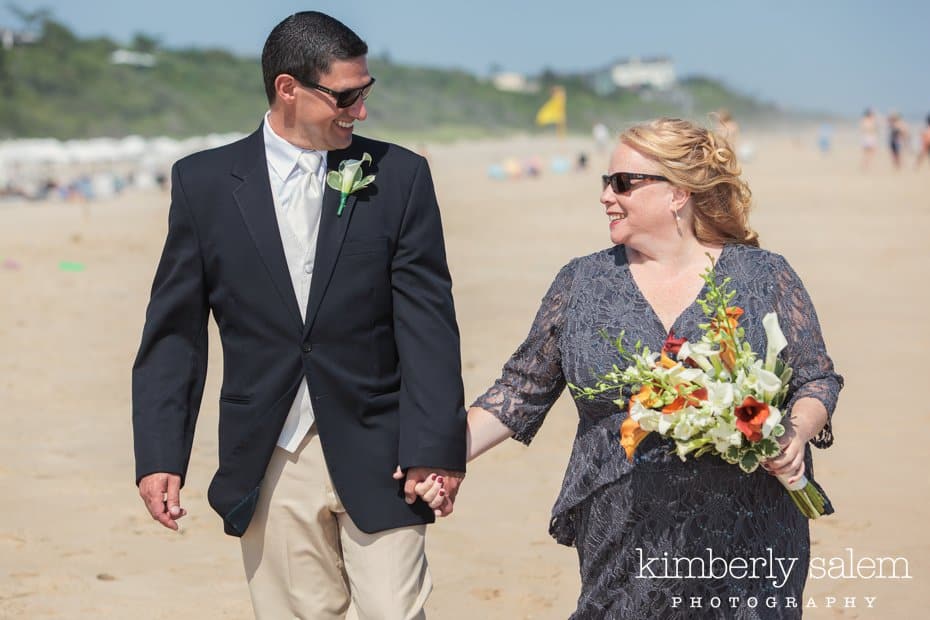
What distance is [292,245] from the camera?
3.56 meters

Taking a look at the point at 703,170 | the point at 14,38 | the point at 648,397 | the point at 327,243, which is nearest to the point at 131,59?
the point at 14,38

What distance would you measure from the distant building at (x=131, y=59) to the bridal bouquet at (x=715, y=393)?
95781 millimetres

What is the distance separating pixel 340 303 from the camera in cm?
351

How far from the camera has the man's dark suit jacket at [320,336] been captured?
138 inches

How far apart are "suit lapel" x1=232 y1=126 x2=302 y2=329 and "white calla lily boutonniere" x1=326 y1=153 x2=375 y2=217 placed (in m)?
0.18

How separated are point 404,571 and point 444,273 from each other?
857mm

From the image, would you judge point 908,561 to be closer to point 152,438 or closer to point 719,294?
point 719,294

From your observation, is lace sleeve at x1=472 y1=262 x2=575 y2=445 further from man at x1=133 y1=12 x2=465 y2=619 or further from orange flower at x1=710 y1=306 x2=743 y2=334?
orange flower at x1=710 y1=306 x2=743 y2=334

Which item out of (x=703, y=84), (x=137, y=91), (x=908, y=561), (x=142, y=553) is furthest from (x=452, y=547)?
(x=703, y=84)

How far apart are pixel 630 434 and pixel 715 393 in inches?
10.5

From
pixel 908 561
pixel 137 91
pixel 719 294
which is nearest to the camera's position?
pixel 719 294

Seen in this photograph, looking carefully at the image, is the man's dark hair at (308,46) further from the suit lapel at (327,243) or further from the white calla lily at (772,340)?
the white calla lily at (772,340)

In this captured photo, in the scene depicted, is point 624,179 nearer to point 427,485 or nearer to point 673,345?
point 673,345

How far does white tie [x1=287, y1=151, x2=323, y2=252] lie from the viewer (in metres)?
3.58
